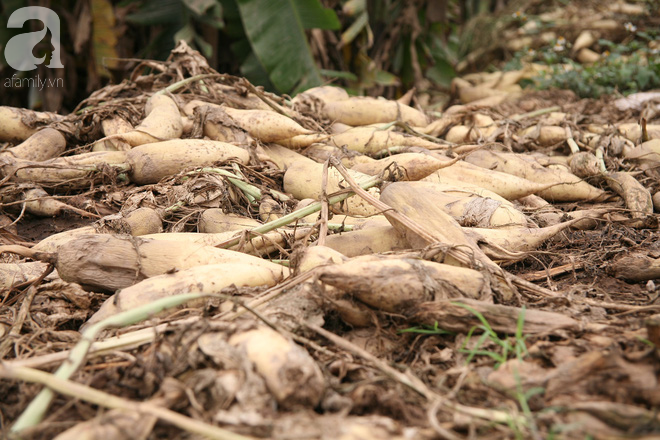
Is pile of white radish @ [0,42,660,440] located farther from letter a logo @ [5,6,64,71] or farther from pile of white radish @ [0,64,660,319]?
letter a logo @ [5,6,64,71]

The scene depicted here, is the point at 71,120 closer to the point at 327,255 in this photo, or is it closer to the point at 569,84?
the point at 327,255

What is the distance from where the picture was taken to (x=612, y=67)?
16.5 ft

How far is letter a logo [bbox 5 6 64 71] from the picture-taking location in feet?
17.5

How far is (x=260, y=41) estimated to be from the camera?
4.89 meters

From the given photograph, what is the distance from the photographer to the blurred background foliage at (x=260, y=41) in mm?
4930

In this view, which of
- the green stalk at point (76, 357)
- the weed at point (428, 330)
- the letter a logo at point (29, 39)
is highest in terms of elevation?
the letter a logo at point (29, 39)

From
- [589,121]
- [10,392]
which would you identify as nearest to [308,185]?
[10,392]

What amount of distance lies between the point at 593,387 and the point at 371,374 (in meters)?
0.48

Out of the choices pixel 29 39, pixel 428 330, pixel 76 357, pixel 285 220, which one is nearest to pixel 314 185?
pixel 285 220

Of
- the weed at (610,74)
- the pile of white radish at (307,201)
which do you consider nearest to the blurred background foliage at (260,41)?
the weed at (610,74)

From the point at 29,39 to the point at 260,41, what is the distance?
2608 millimetres

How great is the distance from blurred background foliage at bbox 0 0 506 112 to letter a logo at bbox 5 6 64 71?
77mm

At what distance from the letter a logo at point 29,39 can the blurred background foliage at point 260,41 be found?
0.08 meters

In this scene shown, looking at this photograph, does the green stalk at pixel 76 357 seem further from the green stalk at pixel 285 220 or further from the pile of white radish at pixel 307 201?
the green stalk at pixel 285 220
